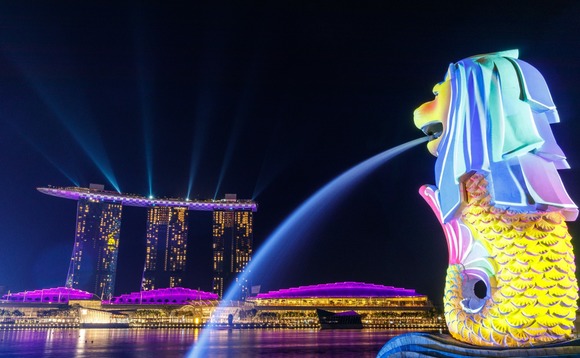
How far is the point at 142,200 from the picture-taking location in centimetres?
13775

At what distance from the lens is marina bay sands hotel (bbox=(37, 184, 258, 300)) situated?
129625 mm

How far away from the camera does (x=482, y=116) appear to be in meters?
12.2

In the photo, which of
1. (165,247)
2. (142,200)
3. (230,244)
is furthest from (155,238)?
(230,244)

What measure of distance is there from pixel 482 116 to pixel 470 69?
143cm

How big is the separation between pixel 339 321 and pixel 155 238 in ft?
277

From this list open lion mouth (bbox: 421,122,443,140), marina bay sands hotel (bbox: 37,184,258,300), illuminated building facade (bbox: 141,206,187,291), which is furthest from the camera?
illuminated building facade (bbox: 141,206,187,291)

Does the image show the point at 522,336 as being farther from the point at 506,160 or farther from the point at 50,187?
the point at 50,187

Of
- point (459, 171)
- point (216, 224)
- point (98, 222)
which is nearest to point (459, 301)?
point (459, 171)

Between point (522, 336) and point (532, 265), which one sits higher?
point (532, 265)

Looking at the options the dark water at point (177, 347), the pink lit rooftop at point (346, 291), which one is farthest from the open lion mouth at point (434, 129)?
the pink lit rooftop at point (346, 291)

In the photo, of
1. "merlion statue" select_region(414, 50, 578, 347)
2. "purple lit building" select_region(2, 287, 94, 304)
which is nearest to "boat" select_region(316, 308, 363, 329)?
"purple lit building" select_region(2, 287, 94, 304)

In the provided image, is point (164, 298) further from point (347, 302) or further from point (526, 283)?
point (526, 283)

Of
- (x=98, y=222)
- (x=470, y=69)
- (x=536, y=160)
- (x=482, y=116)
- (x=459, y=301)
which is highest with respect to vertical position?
(x=98, y=222)

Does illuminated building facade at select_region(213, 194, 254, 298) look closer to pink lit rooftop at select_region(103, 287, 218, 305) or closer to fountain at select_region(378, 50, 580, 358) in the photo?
pink lit rooftop at select_region(103, 287, 218, 305)
